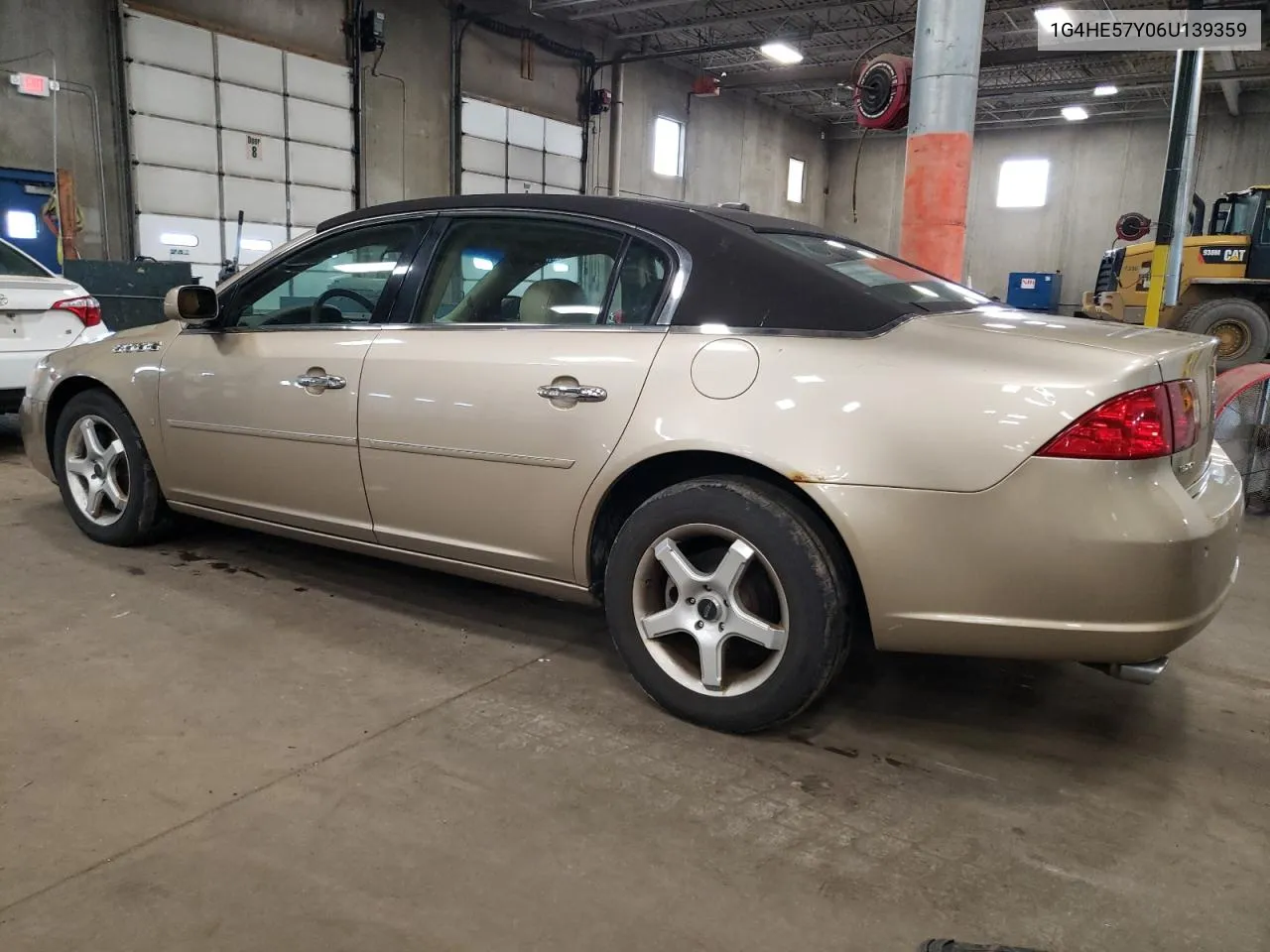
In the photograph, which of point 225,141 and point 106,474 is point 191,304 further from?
point 225,141

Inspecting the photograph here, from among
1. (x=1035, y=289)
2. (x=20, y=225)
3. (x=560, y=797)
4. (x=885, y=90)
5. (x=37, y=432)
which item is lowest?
(x=560, y=797)

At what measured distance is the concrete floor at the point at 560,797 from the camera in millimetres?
1660

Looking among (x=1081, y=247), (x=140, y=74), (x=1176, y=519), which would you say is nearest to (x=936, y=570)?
(x=1176, y=519)

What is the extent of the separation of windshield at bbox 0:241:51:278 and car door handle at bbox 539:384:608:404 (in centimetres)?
507

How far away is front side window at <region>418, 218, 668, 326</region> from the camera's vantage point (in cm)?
255

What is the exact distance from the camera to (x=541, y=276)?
9.14 feet

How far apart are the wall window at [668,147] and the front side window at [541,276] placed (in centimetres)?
1664

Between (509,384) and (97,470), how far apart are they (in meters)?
2.20

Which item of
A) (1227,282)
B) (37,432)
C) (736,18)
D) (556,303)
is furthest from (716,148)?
(556,303)

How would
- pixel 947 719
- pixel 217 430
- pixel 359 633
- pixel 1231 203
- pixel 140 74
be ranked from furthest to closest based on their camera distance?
1. pixel 1231 203
2. pixel 140 74
3. pixel 217 430
4. pixel 359 633
5. pixel 947 719

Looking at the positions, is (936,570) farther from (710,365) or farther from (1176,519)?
(710,365)

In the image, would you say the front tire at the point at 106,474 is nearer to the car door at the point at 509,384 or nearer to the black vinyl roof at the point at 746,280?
the car door at the point at 509,384

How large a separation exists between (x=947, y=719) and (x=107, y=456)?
129 inches

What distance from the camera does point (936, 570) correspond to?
2.06 m
